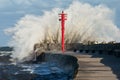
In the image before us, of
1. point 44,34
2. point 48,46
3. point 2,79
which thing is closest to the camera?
point 2,79

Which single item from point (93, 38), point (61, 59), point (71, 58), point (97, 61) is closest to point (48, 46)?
point (93, 38)

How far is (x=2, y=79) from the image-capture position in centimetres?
2538

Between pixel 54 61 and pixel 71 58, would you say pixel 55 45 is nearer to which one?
pixel 54 61

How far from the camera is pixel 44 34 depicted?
58.2 meters

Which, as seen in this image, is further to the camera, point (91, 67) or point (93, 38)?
point (93, 38)

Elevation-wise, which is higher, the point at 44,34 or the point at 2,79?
the point at 44,34

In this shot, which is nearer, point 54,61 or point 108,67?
point 108,67

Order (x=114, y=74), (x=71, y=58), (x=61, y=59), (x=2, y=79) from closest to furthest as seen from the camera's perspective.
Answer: (x=114, y=74)
(x=2, y=79)
(x=71, y=58)
(x=61, y=59)

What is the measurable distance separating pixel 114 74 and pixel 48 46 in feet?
108

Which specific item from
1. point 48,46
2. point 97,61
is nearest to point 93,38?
point 48,46

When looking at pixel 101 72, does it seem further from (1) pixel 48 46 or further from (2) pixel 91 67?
(1) pixel 48 46

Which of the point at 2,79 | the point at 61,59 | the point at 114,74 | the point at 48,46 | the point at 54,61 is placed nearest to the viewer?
the point at 114,74

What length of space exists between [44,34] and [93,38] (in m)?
6.44

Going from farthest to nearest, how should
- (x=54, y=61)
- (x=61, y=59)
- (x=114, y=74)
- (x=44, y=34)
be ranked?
(x=44, y=34) < (x=54, y=61) < (x=61, y=59) < (x=114, y=74)
